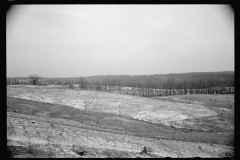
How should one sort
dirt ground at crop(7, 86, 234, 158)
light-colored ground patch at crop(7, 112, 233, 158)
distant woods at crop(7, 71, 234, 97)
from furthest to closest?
distant woods at crop(7, 71, 234, 97) < dirt ground at crop(7, 86, 234, 158) < light-colored ground patch at crop(7, 112, 233, 158)

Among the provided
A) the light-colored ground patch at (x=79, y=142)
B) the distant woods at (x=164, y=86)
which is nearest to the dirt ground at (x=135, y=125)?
the light-colored ground patch at (x=79, y=142)

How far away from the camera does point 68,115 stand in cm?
1798

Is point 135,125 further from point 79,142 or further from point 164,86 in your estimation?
point 164,86

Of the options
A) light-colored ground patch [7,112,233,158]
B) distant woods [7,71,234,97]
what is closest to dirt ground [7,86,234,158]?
light-colored ground patch [7,112,233,158]

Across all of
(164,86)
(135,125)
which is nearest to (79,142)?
(135,125)

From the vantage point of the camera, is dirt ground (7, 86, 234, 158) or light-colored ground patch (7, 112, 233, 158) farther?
dirt ground (7, 86, 234, 158)

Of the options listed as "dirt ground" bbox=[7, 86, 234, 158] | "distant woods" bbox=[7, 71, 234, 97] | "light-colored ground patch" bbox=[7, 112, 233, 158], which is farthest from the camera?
"distant woods" bbox=[7, 71, 234, 97]

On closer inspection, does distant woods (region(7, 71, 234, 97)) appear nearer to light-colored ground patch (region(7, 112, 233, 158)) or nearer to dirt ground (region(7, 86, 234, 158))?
dirt ground (region(7, 86, 234, 158))

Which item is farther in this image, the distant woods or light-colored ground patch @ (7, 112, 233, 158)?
the distant woods

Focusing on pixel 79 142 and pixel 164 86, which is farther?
pixel 164 86

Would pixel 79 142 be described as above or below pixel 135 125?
above
